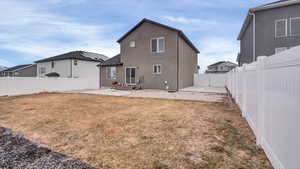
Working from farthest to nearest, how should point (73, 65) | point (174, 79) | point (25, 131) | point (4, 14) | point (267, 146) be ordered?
1. point (73, 65)
2. point (174, 79)
3. point (4, 14)
4. point (25, 131)
5. point (267, 146)

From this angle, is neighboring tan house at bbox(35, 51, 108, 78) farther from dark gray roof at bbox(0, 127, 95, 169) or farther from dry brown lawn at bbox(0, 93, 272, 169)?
dark gray roof at bbox(0, 127, 95, 169)

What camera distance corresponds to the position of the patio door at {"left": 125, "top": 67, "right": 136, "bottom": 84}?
48.6 ft

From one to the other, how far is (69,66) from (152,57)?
1428 cm

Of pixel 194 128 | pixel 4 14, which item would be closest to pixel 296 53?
pixel 194 128

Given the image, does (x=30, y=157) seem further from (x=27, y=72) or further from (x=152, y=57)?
(x=27, y=72)

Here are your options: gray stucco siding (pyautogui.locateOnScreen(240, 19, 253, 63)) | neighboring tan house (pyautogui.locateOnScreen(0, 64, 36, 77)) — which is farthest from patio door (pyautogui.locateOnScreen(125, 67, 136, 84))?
neighboring tan house (pyautogui.locateOnScreen(0, 64, 36, 77))

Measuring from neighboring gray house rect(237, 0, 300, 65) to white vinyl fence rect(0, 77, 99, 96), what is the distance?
A: 16523 millimetres

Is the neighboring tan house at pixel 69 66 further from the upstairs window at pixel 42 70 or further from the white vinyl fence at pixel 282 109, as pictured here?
the white vinyl fence at pixel 282 109

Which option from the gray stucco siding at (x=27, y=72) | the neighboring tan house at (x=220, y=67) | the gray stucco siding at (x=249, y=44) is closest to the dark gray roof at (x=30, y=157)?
the gray stucco siding at (x=249, y=44)

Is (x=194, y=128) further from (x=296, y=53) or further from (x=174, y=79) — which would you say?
(x=174, y=79)

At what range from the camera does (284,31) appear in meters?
11.1

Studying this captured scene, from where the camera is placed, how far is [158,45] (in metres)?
13.6

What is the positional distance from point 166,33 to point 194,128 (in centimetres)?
1108

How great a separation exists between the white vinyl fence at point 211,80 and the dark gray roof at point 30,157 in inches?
719
